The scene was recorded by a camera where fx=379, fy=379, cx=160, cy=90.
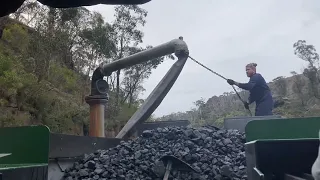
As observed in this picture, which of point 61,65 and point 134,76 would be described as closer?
point 61,65

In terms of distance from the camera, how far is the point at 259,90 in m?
5.96

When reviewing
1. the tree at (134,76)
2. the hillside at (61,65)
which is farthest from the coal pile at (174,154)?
the tree at (134,76)

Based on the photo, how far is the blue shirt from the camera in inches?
232

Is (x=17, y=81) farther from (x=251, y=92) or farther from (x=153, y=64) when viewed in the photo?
(x=153, y=64)

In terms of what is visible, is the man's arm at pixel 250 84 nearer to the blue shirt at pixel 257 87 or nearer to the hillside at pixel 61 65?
the blue shirt at pixel 257 87

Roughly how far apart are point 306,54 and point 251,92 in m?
8.37

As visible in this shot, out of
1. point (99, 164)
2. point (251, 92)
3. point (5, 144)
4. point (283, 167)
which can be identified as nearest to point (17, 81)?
point (99, 164)

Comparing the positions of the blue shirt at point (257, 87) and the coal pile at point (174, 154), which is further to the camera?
the blue shirt at point (257, 87)

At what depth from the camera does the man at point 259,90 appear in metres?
5.91

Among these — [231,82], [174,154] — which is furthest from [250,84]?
[174,154]

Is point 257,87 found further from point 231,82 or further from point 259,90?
point 231,82

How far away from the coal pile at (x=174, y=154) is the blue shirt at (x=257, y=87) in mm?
782

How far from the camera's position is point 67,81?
10844 millimetres

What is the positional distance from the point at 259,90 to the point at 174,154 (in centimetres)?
194
